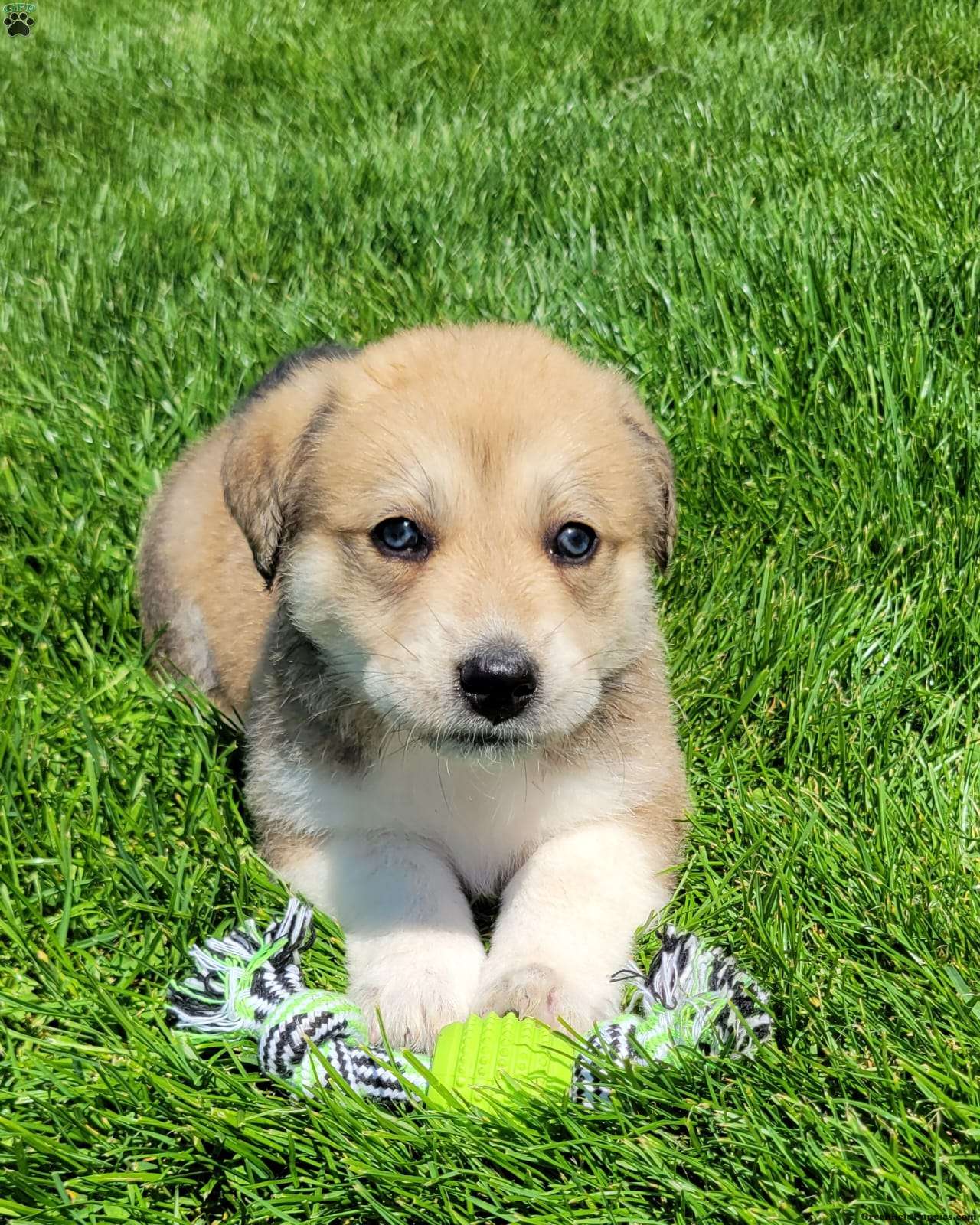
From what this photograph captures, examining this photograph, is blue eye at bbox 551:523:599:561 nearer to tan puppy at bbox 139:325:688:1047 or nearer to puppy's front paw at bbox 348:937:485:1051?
tan puppy at bbox 139:325:688:1047

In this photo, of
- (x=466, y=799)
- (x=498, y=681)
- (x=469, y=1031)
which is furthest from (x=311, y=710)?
(x=469, y=1031)

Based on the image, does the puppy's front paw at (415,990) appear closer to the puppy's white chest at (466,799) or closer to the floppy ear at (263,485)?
the puppy's white chest at (466,799)

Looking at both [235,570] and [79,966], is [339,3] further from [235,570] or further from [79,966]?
[79,966]

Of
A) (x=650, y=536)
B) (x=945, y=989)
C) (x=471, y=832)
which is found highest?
(x=650, y=536)

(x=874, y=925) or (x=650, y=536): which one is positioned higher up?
(x=650, y=536)

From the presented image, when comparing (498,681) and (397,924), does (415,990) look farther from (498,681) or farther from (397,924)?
(498,681)

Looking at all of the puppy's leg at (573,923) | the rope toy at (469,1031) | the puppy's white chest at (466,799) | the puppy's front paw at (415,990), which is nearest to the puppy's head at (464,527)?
the puppy's white chest at (466,799)

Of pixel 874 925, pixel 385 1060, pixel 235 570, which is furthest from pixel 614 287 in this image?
pixel 385 1060
